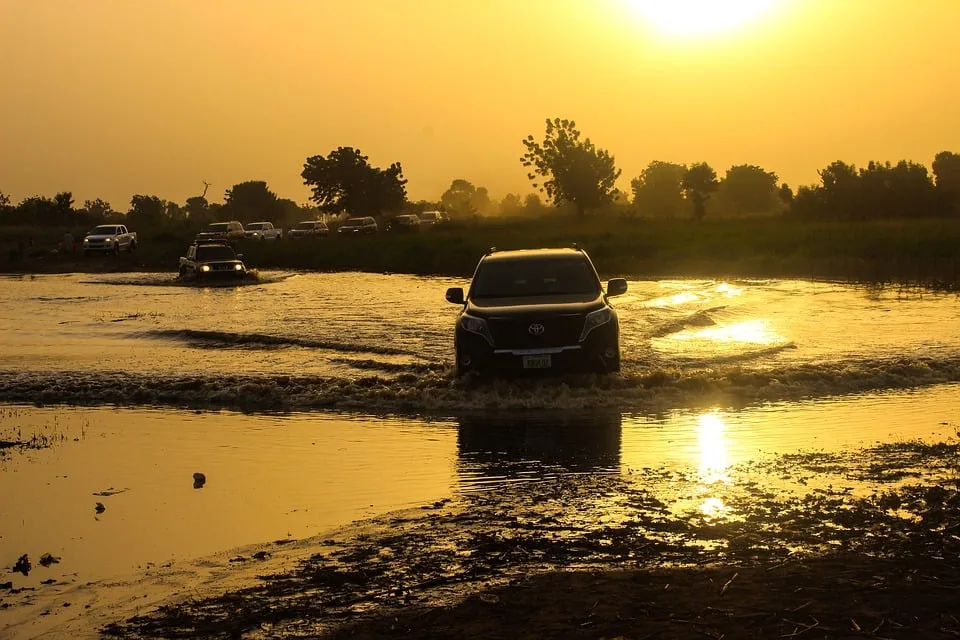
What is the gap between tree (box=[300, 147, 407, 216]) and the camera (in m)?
130

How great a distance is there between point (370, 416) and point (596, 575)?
812 centimetres

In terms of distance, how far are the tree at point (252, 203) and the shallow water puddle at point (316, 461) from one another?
14028 cm

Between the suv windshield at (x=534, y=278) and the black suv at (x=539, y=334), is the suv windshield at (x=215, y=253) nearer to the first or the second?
the suv windshield at (x=534, y=278)

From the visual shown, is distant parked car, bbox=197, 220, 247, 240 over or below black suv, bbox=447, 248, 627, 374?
over

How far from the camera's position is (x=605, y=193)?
12206 cm

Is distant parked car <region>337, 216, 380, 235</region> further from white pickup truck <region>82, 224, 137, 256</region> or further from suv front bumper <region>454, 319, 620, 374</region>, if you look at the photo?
suv front bumper <region>454, 319, 620, 374</region>


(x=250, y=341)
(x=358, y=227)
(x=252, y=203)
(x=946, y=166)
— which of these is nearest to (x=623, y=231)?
(x=358, y=227)

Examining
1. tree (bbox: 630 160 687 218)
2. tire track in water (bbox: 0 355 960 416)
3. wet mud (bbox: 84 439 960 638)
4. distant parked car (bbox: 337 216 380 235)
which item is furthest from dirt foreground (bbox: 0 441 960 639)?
tree (bbox: 630 160 687 218)

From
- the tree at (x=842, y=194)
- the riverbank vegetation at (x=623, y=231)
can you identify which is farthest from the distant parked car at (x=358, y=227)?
the tree at (x=842, y=194)

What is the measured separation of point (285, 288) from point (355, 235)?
1621 inches

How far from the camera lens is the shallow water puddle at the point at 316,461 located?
8172 mm

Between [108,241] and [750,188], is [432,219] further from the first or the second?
[750,188]

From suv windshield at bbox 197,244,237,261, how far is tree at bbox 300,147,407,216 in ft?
267

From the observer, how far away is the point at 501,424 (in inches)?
520
